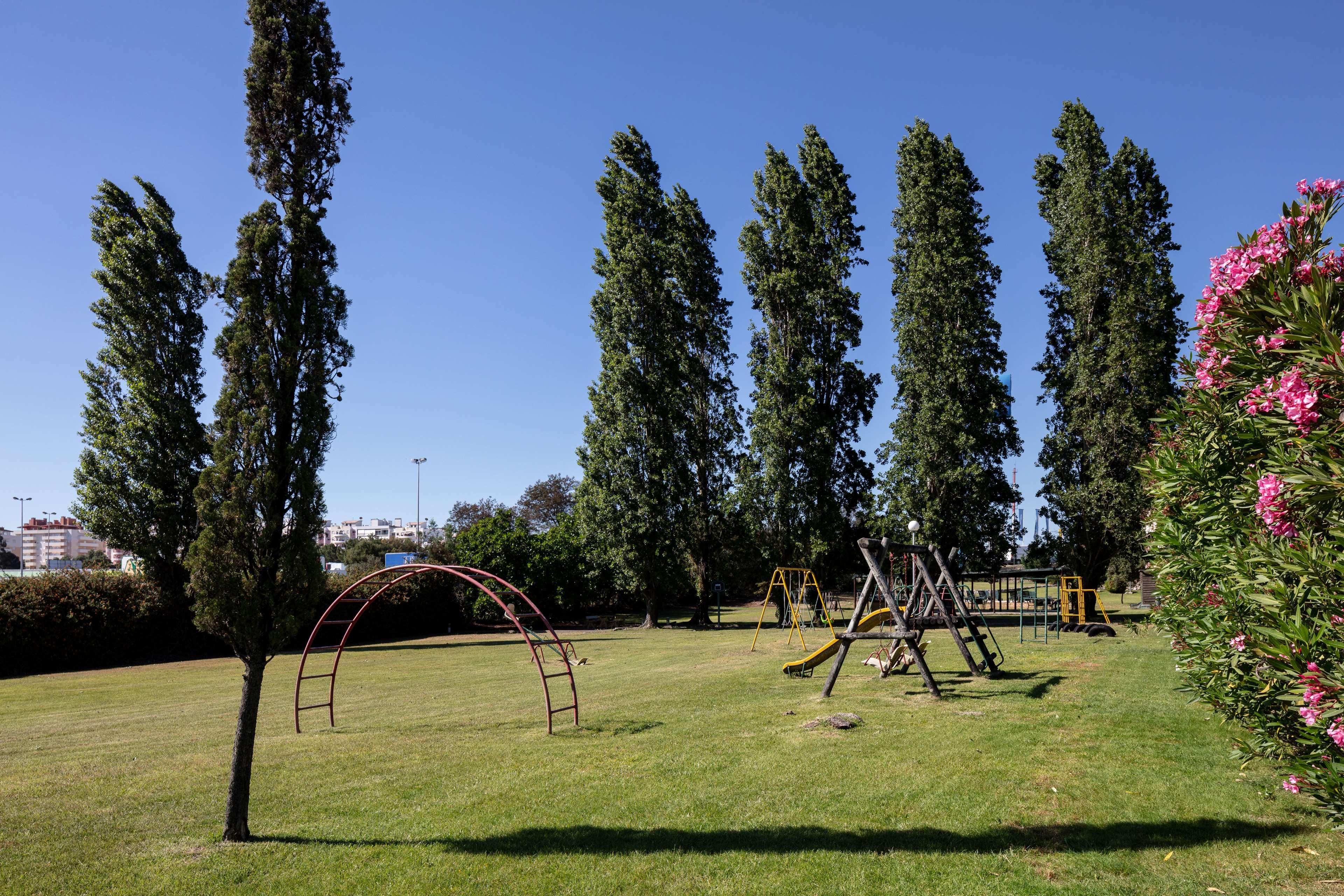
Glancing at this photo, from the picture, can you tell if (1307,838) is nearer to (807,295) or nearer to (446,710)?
(446,710)

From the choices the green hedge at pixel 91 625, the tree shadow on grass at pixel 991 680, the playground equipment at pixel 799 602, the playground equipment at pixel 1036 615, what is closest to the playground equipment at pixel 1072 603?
the playground equipment at pixel 1036 615

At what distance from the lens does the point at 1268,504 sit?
17.4 feet

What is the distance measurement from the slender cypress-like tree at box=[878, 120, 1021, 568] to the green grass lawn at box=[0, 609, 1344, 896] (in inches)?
664

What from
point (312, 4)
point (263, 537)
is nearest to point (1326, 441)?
point (263, 537)

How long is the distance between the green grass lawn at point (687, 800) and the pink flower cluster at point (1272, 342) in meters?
3.59

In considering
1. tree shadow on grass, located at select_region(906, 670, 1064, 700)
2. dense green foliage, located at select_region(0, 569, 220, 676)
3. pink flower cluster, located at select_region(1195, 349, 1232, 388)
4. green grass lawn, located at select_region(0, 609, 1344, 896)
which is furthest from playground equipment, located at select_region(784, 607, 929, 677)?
dense green foliage, located at select_region(0, 569, 220, 676)

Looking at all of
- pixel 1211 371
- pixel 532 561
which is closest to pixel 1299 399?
pixel 1211 371

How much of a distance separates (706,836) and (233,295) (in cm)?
627

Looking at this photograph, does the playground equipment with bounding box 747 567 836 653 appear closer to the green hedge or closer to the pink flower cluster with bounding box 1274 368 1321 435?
the green hedge

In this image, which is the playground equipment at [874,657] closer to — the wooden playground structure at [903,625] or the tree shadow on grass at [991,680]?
the wooden playground structure at [903,625]

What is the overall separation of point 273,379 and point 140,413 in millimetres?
24109

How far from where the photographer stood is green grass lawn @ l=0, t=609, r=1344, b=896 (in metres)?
Result: 6.09

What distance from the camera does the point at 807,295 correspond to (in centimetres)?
3491

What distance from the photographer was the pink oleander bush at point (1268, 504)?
4453 mm
